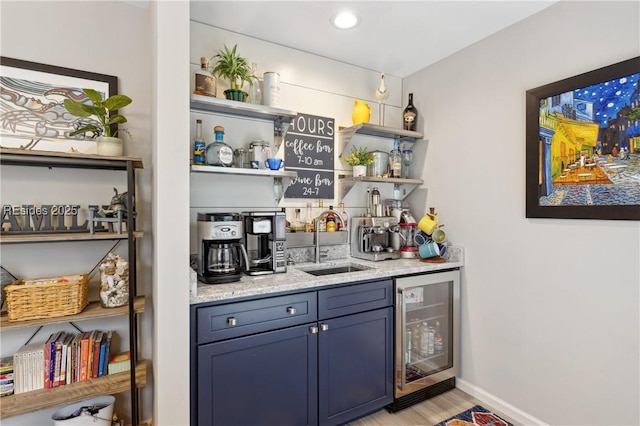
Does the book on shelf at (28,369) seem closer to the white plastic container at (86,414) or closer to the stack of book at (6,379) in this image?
the stack of book at (6,379)

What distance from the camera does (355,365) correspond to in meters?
2.02

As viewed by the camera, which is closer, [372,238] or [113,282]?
[113,282]

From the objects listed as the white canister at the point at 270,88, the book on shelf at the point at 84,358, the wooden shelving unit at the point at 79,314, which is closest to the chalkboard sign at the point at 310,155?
the white canister at the point at 270,88

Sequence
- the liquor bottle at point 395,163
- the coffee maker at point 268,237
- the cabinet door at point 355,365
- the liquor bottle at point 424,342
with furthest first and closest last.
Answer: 1. the liquor bottle at point 395,163
2. the liquor bottle at point 424,342
3. the coffee maker at point 268,237
4. the cabinet door at point 355,365

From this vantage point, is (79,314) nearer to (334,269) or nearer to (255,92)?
(334,269)

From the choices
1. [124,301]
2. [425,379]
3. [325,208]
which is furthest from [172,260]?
[425,379]

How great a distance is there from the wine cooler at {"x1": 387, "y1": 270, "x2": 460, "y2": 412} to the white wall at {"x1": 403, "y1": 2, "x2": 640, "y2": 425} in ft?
0.39

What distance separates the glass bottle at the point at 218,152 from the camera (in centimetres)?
201

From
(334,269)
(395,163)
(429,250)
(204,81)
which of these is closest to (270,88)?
(204,81)

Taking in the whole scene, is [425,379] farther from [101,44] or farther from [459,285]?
[101,44]

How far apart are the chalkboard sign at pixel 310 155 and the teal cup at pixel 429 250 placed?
2.75 feet

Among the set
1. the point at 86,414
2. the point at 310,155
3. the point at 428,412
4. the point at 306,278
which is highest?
the point at 310,155

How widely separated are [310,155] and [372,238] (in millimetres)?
841

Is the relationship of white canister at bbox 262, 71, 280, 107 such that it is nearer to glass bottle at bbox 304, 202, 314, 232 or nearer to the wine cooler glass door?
glass bottle at bbox 304, 202, 314, 232
